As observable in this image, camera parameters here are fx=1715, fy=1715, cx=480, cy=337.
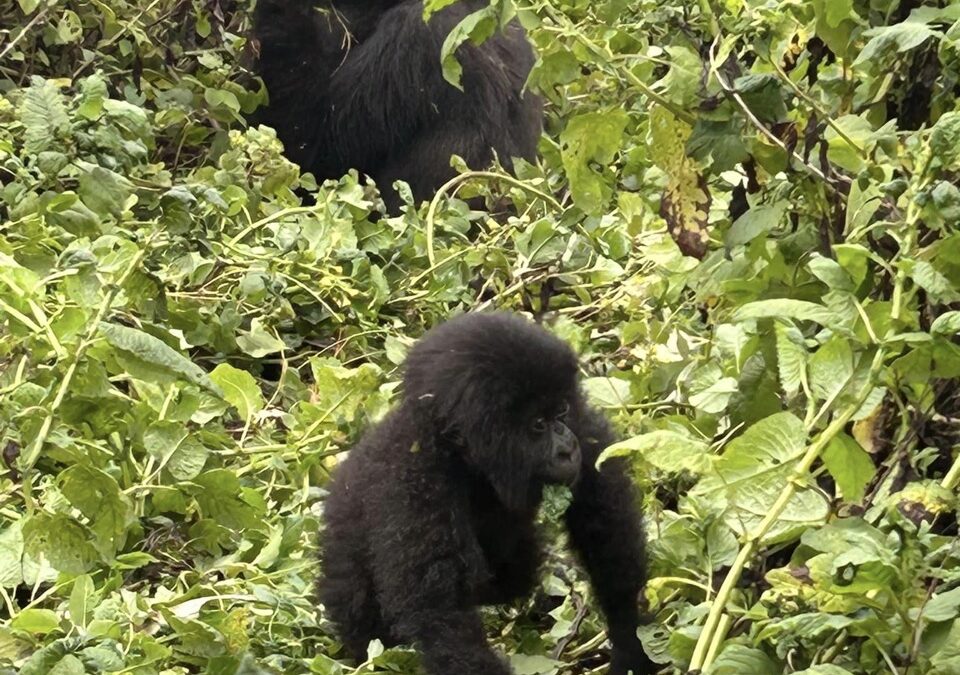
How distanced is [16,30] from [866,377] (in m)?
3.38

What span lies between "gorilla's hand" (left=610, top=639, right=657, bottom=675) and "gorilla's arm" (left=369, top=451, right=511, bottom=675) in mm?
241

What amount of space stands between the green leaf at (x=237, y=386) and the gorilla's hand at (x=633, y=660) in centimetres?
104

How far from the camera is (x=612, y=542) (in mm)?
2639

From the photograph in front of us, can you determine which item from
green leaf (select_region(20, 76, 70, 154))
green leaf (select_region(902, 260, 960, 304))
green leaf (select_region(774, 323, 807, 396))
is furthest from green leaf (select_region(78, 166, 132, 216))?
green leaf (select_region(902, 260, 960, 304))

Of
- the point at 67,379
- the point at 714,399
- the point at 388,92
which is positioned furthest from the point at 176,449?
the point at 388,92

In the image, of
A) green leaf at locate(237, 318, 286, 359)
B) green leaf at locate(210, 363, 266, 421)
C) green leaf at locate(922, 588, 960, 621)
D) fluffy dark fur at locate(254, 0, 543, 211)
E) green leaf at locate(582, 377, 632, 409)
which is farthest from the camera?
fluffy dark fur at locate(254, 0, 543, 211)

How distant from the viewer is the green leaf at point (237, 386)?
336cm

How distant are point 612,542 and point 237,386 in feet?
3.33

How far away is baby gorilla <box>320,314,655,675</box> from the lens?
2.48 m

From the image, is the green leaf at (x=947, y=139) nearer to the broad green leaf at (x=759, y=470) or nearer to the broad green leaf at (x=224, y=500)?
the broad green leaf at (x=759, y=470)

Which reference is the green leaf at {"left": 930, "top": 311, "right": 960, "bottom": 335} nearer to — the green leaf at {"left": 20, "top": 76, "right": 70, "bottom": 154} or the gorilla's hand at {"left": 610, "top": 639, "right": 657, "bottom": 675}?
the gorilla's hand at {"left": 610, "top": 639, "right": 657, "bottom": 675}

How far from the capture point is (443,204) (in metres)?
4.39

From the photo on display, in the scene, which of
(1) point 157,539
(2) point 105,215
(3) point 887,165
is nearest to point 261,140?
(2) point 105,215

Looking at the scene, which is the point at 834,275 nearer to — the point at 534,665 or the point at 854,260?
the point at 854,260
